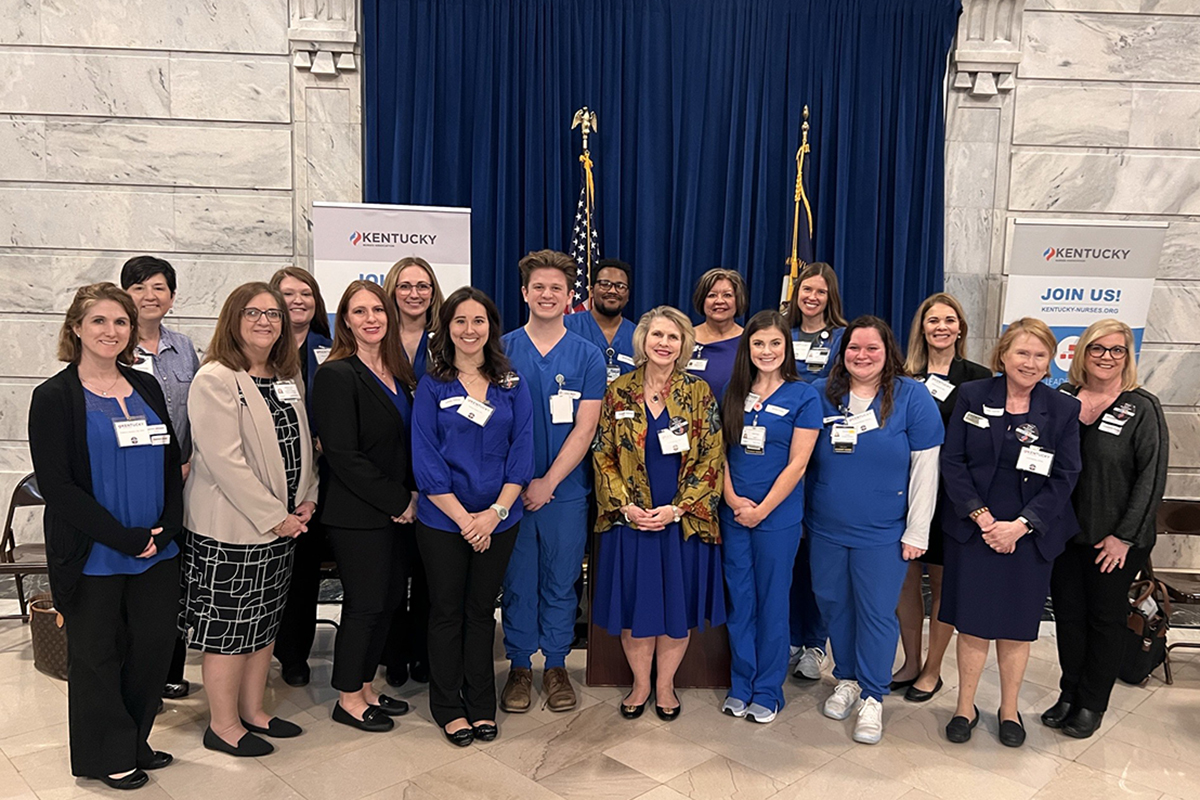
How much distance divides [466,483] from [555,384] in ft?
1.77

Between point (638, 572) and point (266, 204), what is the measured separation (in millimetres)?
3568

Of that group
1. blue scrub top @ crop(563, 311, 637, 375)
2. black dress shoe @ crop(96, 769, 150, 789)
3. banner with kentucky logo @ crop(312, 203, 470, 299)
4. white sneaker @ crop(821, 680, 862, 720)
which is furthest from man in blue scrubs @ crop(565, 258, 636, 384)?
black dress shoe @ crop(96, 769, 150, 789)

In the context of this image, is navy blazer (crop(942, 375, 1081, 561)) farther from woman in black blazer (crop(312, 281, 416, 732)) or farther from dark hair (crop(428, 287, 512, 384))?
woman in black blazer (crop(312, 281, 416, 732))

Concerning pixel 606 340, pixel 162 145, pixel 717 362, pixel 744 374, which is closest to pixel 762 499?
pixel 744 374

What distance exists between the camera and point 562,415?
3.12 meters

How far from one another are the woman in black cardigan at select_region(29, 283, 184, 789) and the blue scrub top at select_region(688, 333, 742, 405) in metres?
2.06

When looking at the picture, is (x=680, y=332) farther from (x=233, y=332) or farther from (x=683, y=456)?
(x=233, y=332)

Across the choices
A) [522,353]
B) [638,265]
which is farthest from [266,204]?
[522,353]

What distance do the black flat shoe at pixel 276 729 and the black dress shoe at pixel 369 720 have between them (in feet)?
0.53

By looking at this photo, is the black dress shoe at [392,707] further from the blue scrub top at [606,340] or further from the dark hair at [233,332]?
the blue scrub top at [606,340]

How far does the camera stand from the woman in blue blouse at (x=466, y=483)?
282cm

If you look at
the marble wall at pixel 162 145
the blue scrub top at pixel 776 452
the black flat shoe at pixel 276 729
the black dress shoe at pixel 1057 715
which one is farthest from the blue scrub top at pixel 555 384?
the marble wall at pixel 162 145

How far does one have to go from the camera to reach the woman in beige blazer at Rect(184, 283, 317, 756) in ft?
8.63

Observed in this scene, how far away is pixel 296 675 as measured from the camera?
345cm
